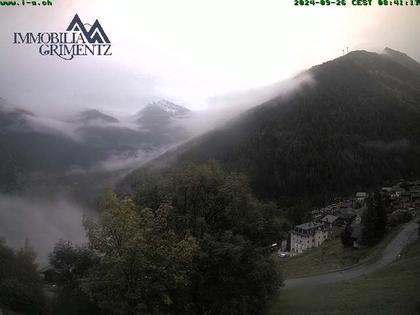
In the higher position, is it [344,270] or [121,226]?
[121,226]

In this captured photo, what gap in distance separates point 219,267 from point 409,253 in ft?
93.7

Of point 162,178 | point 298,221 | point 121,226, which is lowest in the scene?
point 298,221

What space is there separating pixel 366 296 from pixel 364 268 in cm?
1780

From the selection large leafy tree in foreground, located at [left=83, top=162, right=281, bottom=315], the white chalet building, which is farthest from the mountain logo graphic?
the white chalet building

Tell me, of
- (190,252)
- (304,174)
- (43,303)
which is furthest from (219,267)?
(304,174)

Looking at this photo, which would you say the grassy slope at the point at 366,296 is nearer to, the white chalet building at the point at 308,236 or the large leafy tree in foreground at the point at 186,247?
the large leafy tree in foreground at the point at 186,247

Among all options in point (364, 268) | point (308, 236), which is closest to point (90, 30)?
point (364, 268)

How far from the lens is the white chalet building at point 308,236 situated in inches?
3605

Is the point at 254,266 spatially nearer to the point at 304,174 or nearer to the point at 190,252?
the point at 190,252

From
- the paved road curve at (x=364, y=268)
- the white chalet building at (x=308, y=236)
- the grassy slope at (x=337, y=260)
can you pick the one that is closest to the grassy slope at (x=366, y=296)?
the paved road curve at (x=364, y=268)

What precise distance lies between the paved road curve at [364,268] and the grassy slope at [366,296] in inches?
153

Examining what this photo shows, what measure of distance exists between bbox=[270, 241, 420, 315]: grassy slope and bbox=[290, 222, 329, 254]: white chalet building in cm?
5715

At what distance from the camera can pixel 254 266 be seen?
19.4m

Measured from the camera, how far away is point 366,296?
83.8ft
